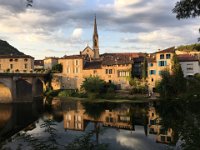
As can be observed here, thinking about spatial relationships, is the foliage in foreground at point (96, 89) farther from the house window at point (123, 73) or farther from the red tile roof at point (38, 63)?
the red tile roof at point (38, 63)

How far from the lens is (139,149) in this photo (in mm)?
22641

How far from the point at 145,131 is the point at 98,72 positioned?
38795 millimetres

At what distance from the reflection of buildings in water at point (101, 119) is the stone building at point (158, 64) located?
18.9m

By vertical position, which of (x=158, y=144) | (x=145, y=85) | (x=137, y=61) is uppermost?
(x=137, y=61)

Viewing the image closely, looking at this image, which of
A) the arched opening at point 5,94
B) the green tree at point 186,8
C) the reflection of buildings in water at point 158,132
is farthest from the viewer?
the arched opening at point 5,94

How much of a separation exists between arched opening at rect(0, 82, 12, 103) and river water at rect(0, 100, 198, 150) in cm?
538

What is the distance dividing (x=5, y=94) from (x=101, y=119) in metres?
28.9

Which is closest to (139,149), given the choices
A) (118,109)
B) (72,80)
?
(118,109)

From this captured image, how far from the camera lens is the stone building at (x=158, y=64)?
5956cm

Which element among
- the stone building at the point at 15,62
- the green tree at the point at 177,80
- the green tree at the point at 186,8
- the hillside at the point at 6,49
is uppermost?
the hillside at the point at 6,49

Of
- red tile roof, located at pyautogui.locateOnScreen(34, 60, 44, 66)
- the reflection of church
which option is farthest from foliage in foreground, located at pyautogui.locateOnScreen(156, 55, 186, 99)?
red tile roof, located at pyautogui.locateOnScreen(34, 60, 44, 66)

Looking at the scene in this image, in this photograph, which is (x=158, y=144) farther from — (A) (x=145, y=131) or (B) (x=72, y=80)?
(B) (x=72, y=80)

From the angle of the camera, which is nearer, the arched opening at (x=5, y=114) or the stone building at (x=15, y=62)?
the arched opening at (x=5, y=114)

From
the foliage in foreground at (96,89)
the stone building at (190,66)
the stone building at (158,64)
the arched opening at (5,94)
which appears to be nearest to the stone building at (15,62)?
the arched opening at (5,94)
